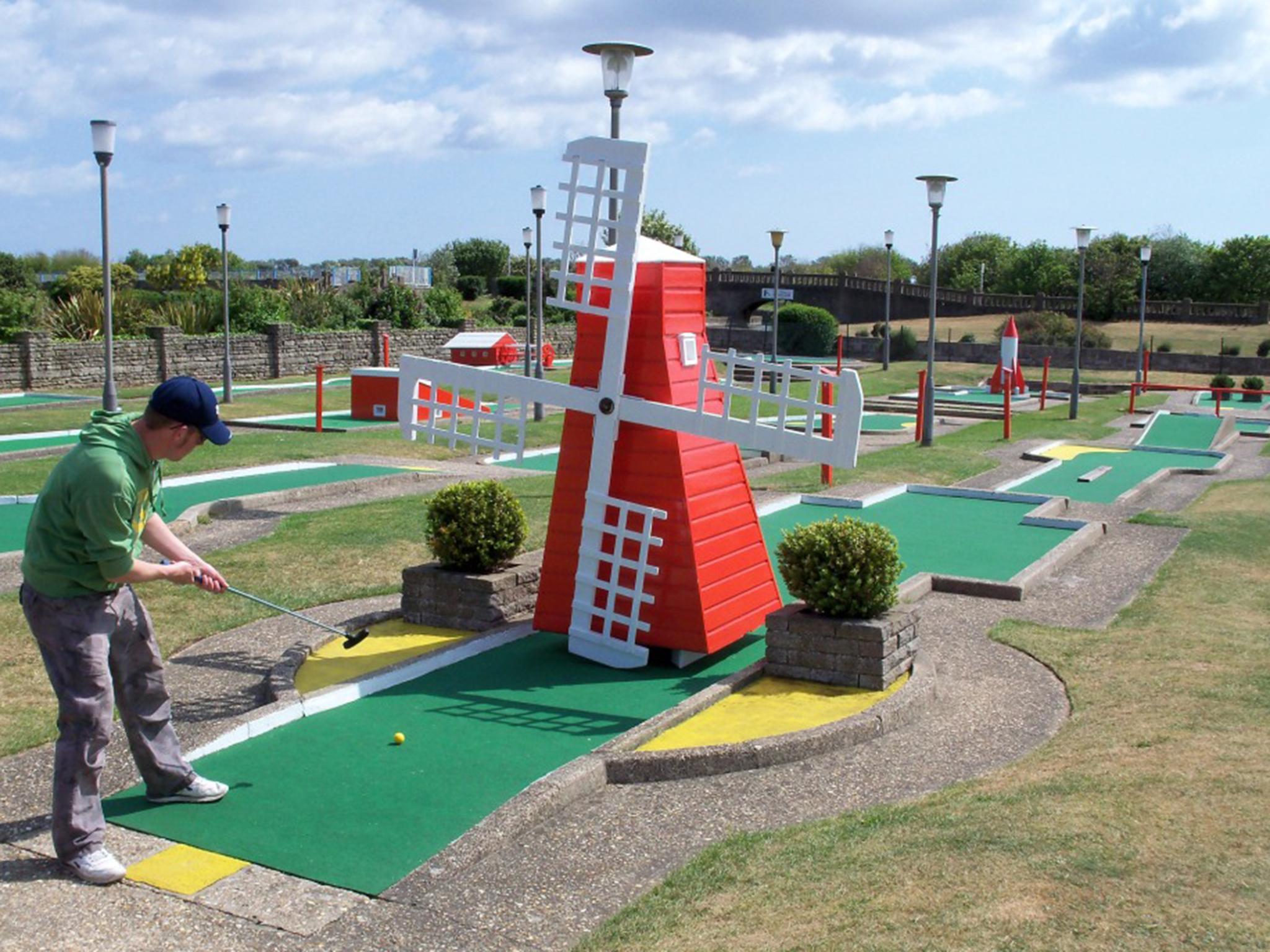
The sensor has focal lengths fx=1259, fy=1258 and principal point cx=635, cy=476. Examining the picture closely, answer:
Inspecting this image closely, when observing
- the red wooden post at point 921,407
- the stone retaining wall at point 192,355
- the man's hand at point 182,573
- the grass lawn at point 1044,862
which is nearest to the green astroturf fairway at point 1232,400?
the red wooden post at point 921,407

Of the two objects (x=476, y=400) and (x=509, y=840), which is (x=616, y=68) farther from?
(x=509, y=840)

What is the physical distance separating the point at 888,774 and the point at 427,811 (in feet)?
8.41

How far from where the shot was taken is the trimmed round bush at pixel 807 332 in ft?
170

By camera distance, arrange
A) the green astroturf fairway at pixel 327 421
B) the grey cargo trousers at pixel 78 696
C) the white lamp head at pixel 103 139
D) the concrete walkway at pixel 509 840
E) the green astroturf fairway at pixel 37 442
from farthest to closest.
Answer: the green astroturf fairway at pixel 327 421 → the green astroturf fairway at pixel 37 442 → the white lamp head at pixel 103 139 → the grey cargo trousers at pixel 78 696 → the concrete walkway at pixel 509 840

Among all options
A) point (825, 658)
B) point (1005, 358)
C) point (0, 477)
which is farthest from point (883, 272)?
point (825, 658)

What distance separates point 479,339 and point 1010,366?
51.5 ft

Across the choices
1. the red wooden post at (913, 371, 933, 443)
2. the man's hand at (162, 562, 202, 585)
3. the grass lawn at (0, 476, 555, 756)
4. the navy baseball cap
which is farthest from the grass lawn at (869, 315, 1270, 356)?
the man's hand at (162, 562, 202, 585)

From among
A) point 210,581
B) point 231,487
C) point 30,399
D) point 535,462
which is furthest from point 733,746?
point 30,399

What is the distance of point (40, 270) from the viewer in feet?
270

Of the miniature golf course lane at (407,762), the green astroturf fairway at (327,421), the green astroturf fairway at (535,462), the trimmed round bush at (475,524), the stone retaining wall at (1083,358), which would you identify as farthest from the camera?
the stone retaining wall at (1083,358)

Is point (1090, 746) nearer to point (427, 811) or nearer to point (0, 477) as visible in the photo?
point (427, 811)

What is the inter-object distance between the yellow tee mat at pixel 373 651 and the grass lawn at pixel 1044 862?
12.2ft

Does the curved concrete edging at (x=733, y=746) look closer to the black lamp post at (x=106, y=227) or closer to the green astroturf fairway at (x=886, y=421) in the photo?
the black lamp post at (x=106, y=227)

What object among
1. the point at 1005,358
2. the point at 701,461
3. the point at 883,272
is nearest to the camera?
the point at 701,461
